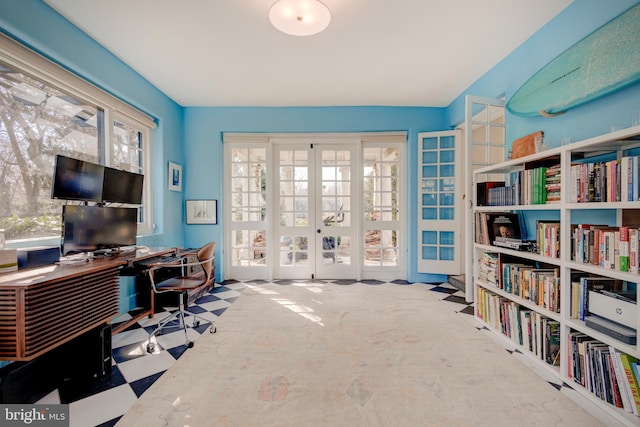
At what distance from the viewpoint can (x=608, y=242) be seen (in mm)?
1438

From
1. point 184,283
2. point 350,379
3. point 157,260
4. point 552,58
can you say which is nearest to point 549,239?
point 552,58

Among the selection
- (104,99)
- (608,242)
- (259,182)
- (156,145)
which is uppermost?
(104,99)

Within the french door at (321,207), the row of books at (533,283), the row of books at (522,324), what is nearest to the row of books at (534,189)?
the row of books at (533,283)

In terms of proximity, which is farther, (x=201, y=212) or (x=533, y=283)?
(x=201, y=212)

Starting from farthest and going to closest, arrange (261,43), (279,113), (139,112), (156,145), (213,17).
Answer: (279,113)
(156,145)
(139,112)
(261,43)
(213,17)

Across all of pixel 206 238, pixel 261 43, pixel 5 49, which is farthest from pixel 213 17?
pixel 206 238

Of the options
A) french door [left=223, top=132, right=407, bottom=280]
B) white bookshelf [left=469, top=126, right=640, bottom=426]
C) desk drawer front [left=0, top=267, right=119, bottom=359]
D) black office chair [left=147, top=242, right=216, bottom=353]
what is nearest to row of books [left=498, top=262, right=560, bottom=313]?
white bookshelf [left=469, top=126, right=640, bottom=426]

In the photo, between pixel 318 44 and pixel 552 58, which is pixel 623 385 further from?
pixel 318 44

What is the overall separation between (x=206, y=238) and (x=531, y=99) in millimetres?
4294

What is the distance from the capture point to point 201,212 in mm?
3977

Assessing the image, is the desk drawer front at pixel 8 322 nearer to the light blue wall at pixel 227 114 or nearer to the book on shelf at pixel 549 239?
the light blue wall at pixel 227 114

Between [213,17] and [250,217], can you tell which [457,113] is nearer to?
[213,17]

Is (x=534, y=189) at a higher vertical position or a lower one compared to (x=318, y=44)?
lower

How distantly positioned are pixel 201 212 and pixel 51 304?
2.65 metres
